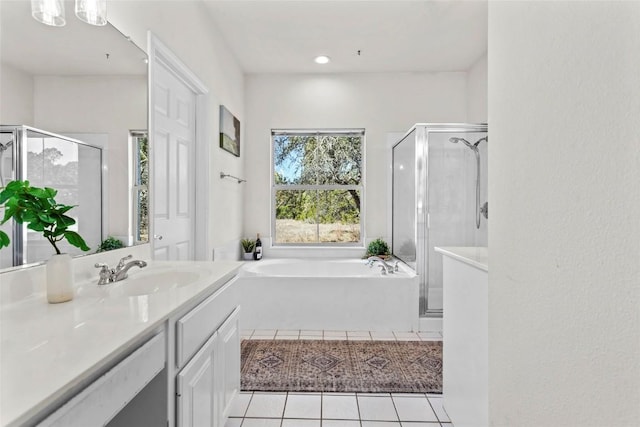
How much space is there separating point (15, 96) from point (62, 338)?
86 cm

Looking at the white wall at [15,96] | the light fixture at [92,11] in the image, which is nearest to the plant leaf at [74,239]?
the white wall at [15,96]

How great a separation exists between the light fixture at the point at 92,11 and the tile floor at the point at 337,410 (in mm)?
1980

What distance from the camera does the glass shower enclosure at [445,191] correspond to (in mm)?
3150

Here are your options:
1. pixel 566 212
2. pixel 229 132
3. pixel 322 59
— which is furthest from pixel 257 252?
pixel 566 212

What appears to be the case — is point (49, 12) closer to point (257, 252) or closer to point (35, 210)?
point (35, 210)

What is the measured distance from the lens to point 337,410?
186cm

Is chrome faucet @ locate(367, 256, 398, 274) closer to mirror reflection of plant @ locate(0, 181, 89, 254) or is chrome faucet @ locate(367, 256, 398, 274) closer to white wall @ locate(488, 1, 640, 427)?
white wall @ locate(488, 1, 640, 427)

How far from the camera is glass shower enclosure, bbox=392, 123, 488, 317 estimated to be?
315cm

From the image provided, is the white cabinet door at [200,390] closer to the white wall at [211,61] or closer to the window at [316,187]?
the white wall at [211,61]

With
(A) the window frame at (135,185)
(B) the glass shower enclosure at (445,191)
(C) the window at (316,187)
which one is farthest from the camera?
(C) the window at (316,187)

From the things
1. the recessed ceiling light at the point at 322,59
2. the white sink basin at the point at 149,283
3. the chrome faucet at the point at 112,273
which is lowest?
the white sink basin at the point at 149,283

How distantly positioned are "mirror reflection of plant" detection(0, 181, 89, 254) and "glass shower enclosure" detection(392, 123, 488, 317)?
8.97 ft

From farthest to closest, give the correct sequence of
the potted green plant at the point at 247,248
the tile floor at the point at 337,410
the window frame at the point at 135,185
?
1. the potted green plant at the point at 247,248
2. the tile floor at the point at 337,410
3. the window frame at the point at 135,185

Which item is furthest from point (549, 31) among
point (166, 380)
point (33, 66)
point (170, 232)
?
point (170, 232)
